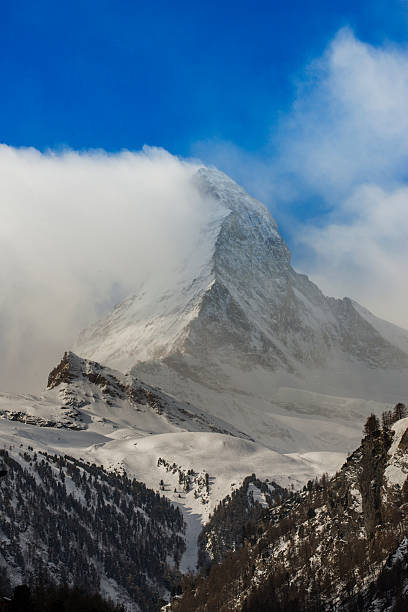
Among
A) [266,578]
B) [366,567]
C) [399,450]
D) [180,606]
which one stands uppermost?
[399,450]

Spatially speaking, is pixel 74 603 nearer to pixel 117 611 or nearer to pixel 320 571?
pixel 117 611

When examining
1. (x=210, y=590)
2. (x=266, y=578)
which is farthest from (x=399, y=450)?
(x=210, y=590)

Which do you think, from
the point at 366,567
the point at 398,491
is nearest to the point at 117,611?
the point at 366,567

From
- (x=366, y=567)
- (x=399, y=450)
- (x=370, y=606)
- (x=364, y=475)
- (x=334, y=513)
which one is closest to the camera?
(x=370, y=606)

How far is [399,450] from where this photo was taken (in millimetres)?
139500

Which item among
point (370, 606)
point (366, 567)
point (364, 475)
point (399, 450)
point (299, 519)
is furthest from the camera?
point (299, 519)

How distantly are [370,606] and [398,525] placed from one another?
20040 millimetres

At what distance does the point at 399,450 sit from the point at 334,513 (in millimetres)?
32124

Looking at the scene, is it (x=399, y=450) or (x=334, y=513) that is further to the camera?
(x=334, y=513)

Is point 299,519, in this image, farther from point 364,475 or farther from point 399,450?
point 399,450

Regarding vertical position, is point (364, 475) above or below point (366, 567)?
above

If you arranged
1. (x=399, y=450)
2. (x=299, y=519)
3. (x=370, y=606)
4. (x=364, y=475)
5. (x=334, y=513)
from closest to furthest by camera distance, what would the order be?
(x=370, y=606) < (x=399, y=450) < (x=364, y=475) < (x=334, y=513) < (x=299, y=519)

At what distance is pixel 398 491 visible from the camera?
452ft

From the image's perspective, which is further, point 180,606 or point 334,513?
point 180,606
